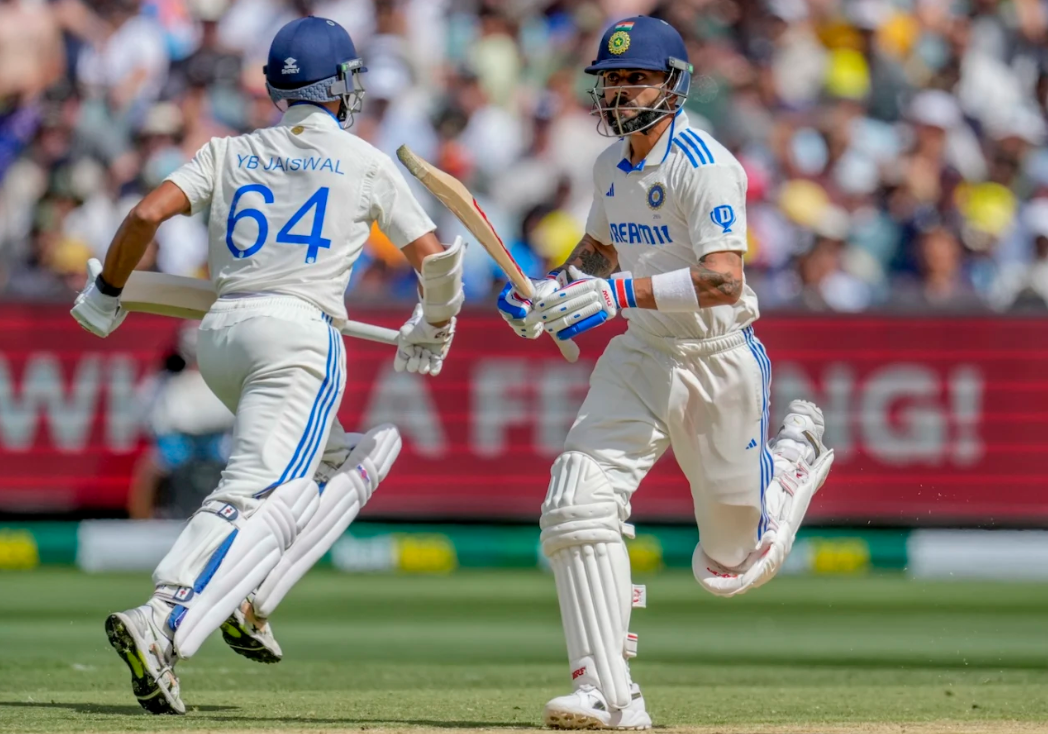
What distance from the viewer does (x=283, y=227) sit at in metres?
5.52

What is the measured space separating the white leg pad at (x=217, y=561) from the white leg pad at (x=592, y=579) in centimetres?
81

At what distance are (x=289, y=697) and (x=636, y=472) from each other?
1.59 meters

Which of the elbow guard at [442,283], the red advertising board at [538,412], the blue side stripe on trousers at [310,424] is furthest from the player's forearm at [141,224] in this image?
the red advertising board at [538,412]

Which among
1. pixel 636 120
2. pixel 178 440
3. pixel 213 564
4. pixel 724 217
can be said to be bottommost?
pixel 178 440

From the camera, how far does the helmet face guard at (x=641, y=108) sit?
5387 millimetres

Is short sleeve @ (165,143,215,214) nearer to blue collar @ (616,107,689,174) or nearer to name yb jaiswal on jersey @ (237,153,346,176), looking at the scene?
name yb jaiswal on jersey @ (237,153,346,176)

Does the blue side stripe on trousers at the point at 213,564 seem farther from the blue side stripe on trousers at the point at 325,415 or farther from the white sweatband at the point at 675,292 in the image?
the white sweatband at the point at 675,292

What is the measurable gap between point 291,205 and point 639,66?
113 cm

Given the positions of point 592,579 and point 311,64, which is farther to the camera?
point 311,64

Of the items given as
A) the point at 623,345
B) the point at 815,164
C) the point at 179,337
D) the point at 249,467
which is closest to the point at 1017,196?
the point at 815,164

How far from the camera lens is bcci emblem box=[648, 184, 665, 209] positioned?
5363 mm

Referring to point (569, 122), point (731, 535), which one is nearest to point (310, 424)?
point (731, 535)

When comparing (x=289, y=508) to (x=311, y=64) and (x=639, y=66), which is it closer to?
(x=311, y=64)

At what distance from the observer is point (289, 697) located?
20.2 ft
